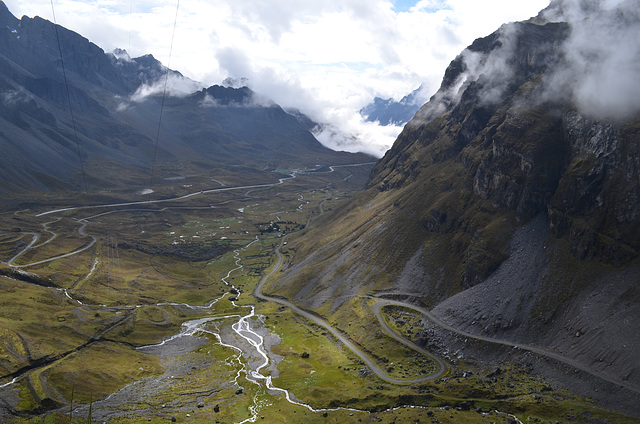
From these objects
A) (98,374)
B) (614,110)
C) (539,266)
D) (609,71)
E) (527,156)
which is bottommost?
(98,374)

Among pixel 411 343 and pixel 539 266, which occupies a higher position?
pixel 539 266

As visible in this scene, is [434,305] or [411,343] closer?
[411,343]

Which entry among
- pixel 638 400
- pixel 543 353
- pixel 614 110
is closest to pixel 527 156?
pixel 614 110

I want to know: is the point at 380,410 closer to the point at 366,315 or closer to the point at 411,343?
the point at 411,343

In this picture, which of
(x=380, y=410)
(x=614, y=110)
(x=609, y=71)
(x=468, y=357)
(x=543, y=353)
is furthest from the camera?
(x=609, y=71)

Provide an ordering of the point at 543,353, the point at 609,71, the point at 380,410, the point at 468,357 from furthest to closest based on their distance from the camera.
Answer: the point at 609,71
the point at 468,357
the point at 543,353
the point at 380,410

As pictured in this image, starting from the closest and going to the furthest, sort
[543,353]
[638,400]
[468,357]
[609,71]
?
1. [638,400]
2. [543,353]
3. [468,357]
4. [609,71]

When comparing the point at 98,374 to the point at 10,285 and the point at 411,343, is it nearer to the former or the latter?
the point at 10,285

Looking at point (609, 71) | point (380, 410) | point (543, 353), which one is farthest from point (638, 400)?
point (609, 71)

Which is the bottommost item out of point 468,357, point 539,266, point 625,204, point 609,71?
point 468,357
